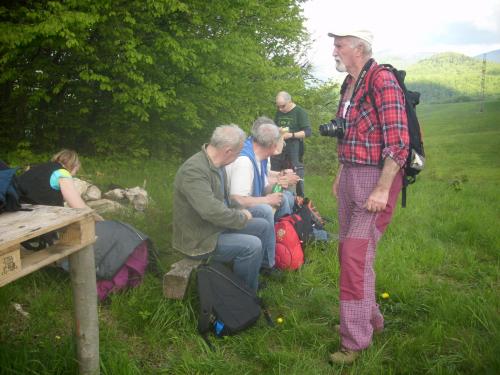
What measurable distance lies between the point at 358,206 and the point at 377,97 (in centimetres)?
68

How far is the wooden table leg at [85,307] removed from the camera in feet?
6.48

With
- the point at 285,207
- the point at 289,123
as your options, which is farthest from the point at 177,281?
the point at 289,123

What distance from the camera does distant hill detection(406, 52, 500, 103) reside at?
78200 mm

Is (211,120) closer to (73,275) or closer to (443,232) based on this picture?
(443,232)

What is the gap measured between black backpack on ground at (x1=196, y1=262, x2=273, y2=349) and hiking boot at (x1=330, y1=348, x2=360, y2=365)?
1.93ft

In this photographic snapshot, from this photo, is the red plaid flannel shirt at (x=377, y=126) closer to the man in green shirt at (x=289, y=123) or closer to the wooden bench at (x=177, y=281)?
the wooden bench at (x=177, y=281)

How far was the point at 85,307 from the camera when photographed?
205cm

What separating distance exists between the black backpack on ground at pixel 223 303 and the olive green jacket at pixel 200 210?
0.75 feet

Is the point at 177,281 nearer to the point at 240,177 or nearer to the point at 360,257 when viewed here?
the point at 240,177

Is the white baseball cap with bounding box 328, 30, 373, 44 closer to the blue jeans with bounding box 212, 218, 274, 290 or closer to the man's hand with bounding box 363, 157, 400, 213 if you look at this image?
the man's hand with bounding box 363, 157, 400, 213

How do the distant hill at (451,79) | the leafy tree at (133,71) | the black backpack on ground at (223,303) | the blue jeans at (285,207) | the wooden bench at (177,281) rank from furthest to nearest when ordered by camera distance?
1. the distant hill at (451,79)
2. the leafy tree at (133,71)
3. the blue jeans at (285,207)
4. the wooden bench at (177,281)
5. the black backpack on ground at (223,303)

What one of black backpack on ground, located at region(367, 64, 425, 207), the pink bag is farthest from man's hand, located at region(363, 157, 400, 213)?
the pink bag

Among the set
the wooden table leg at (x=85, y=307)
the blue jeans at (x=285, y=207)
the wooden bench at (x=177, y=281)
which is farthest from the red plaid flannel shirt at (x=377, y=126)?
the blue jeans at (x=285, y=207)

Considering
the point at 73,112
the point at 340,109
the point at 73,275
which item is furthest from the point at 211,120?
the point at 73,275
